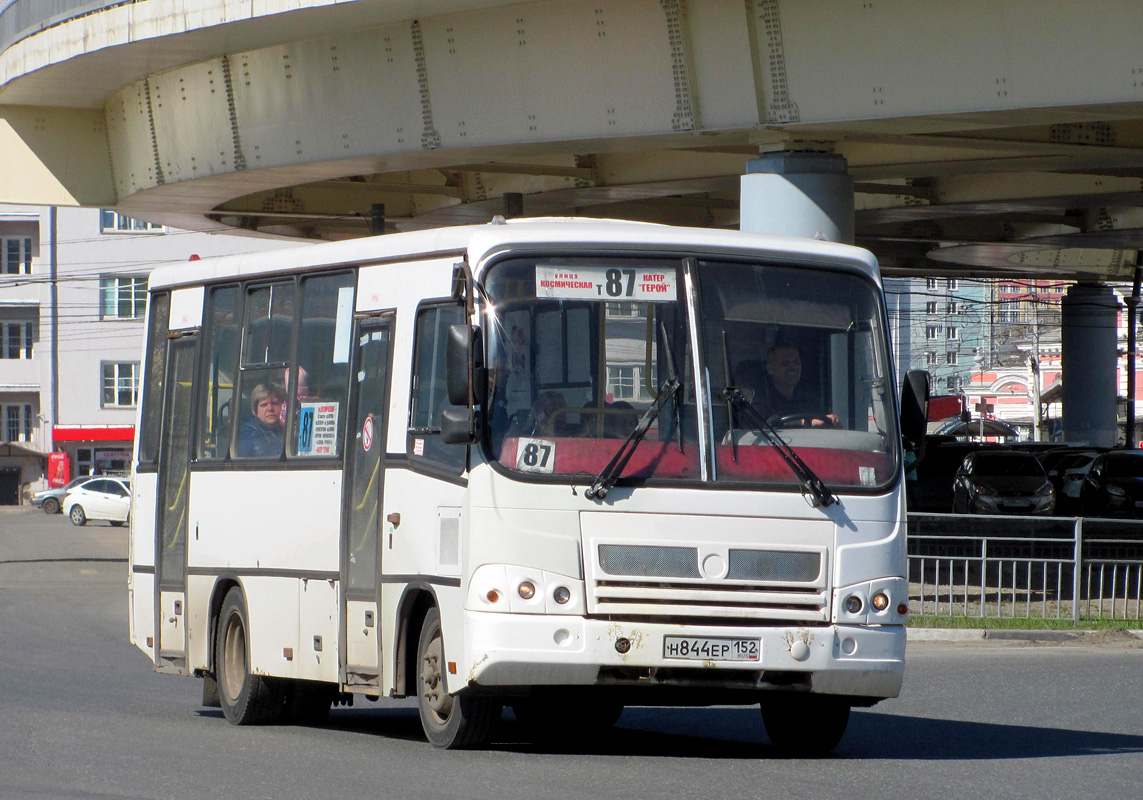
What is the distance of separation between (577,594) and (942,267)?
129 ft

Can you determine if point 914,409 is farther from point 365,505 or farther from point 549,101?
point 549,101

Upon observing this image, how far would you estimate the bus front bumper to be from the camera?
28.5 ft

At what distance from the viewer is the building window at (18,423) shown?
246 feet

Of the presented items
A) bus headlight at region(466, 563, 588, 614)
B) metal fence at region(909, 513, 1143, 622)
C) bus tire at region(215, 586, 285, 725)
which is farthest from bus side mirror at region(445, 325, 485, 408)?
metal fence at region(909, 513, 1143, 622)

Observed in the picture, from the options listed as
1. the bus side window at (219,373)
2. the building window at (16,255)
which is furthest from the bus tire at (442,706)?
the building window at (16,255)

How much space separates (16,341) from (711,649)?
230ft

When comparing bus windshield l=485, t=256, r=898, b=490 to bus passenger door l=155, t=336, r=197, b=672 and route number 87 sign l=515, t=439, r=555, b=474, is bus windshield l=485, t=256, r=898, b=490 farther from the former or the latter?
bus passenger door l=155, t=336, r=197, b=672

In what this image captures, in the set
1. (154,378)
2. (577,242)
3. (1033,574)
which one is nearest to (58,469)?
(1033,574)

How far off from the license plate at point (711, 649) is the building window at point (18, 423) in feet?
231

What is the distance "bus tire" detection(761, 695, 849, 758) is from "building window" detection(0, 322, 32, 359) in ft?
226

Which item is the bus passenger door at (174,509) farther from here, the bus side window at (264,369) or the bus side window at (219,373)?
the bus side window at (264,369)

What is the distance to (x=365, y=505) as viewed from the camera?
10125mm

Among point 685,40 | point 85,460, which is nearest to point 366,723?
point 685,40

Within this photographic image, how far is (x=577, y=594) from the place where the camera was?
877cm
